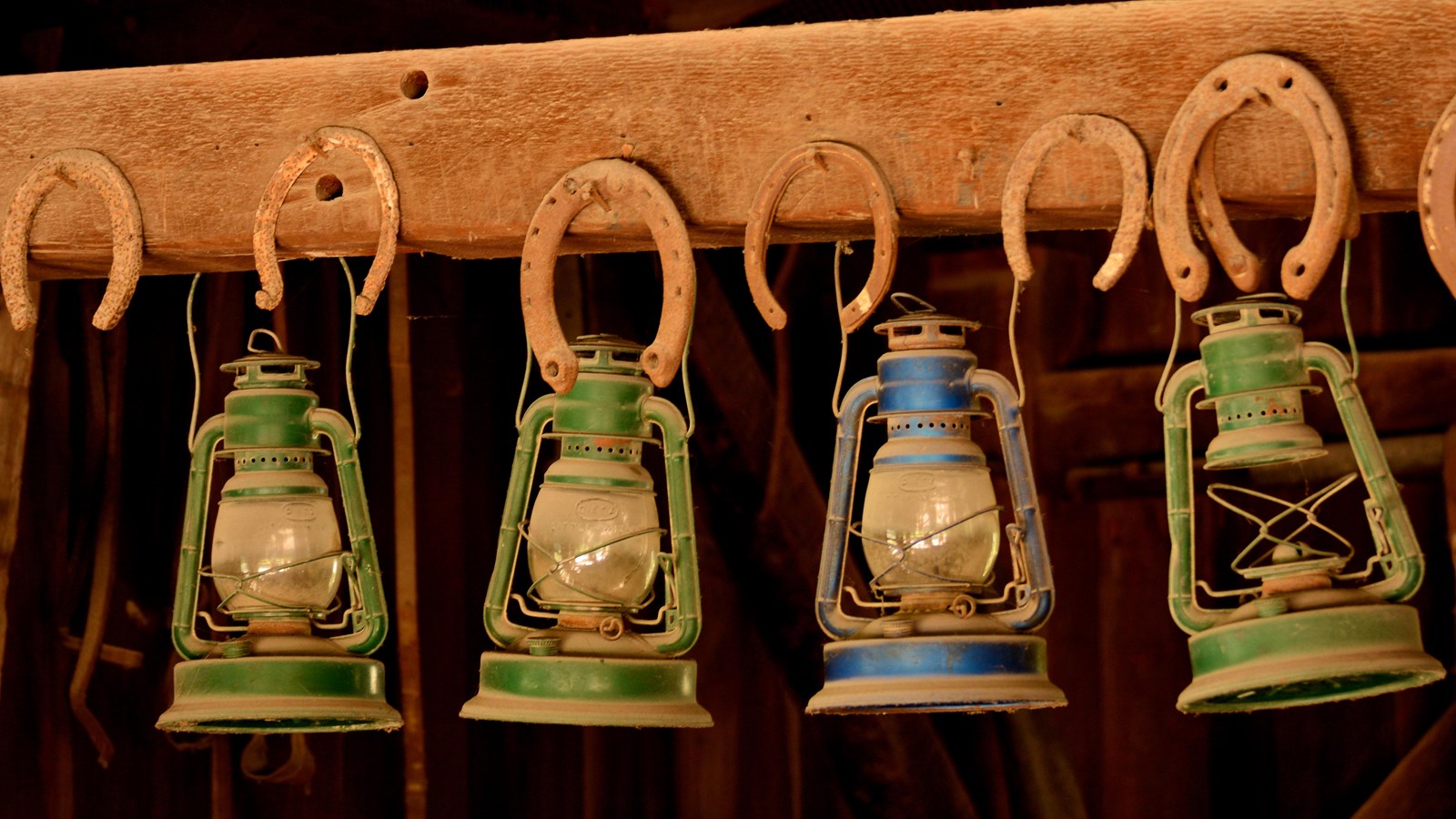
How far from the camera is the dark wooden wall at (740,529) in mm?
3340

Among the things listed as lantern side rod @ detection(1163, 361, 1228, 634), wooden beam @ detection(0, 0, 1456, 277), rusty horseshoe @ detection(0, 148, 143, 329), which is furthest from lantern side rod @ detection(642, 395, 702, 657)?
rusty horseshoe @ detection(0, 148, 143, 329)

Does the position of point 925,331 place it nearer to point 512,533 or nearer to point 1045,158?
point 1045,158

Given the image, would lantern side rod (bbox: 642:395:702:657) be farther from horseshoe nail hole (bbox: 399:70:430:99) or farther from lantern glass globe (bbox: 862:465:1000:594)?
horseshoe nail hole (bbox: 399:70:430:99)

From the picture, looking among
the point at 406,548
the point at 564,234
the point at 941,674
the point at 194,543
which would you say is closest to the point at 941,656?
the point at 941,674

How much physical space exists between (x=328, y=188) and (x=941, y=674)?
766 mm

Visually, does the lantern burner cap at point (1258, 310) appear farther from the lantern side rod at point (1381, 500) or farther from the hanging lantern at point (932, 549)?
the hanging lantern at point (932, 549)

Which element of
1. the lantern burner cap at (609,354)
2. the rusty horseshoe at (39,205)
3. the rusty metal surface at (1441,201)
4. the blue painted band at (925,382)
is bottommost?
the blue painted band at (925,382)

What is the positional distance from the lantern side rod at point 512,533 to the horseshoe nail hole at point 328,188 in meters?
0.29

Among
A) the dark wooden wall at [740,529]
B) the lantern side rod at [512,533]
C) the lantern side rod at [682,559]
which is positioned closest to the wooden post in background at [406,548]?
the dark wooden wall at [740,529]

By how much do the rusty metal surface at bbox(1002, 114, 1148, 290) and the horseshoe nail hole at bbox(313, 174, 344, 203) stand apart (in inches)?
26.0

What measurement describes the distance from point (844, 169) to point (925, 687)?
48 cm

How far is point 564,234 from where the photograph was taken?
1.89 meters

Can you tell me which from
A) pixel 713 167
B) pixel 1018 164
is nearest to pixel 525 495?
pixel 713 167

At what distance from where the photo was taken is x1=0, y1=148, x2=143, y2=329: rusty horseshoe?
6.49 ft
